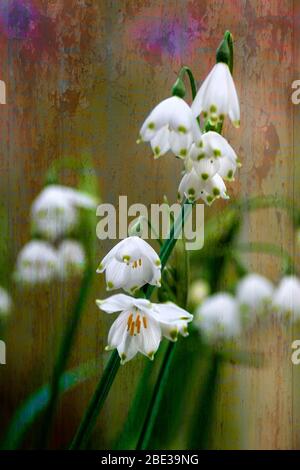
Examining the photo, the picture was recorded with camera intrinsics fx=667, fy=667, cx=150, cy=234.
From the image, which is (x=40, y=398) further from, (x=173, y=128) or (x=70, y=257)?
(x=173, y=128)

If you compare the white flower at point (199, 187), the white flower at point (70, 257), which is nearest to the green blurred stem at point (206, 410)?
the white flower at point (70, 257)

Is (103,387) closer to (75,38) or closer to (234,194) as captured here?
(234,194)

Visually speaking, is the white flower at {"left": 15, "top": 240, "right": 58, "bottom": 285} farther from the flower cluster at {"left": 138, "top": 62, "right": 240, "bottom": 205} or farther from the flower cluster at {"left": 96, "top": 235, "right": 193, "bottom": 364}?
the flower cluster at {"left": 138, "top": 62, "right": 240, "bottom": 205}

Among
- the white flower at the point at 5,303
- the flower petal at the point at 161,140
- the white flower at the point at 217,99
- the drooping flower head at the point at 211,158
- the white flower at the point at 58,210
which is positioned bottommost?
the white flower at the point at 5,303

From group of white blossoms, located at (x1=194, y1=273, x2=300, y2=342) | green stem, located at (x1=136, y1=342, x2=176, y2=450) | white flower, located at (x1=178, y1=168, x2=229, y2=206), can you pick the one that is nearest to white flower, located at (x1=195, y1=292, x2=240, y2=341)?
group of white blossoms, located at (x1=194, y1=273, x2=300, y2=342)

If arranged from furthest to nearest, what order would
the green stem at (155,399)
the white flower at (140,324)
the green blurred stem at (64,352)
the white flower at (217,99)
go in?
1. the green blurred stem at (64,352)
2. the green stem at (155,399)
3. the white flower at (140,324)
4. the white flower at (217,99)

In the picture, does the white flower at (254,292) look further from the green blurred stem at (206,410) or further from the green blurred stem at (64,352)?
the green blurred stem at (64,352)

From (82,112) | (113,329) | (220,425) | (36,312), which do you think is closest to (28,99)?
(82,112)
